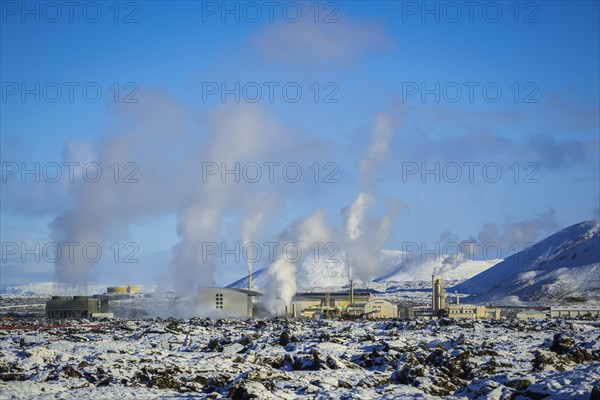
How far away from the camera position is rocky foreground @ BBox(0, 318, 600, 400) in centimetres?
3797

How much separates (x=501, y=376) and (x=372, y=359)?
1316 centimetres

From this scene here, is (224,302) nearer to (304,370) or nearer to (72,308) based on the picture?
(72,308)

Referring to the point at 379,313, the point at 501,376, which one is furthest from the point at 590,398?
the point at 379,313

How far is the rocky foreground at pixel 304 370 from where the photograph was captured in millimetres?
37969

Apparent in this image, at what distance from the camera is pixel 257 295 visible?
Answer: 15700 centimetres

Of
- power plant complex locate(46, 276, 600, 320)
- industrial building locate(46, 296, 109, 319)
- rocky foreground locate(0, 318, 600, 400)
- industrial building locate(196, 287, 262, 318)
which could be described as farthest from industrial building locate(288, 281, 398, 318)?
rocky foreground locate(0, 318, 600, 400)

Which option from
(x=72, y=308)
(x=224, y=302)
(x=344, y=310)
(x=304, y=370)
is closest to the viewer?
(x=304, y=370)

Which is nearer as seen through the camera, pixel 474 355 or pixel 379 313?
pixel 474 355

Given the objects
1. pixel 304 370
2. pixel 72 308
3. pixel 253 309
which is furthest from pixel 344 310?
pixel 304 370

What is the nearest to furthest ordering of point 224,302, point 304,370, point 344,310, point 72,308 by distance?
point 304,370
point 224,302
point 72,308
point 344,310

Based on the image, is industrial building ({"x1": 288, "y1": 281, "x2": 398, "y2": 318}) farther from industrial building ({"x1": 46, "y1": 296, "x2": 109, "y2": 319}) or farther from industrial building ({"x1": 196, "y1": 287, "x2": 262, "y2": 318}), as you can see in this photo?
industrial building ({"x1": 46, "y1": 296, "x2": 109, "y2": 319})

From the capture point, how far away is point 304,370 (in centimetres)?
4775

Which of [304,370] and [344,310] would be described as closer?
[304,370]

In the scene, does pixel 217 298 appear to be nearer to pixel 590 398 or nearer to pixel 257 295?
pixel 257 295
